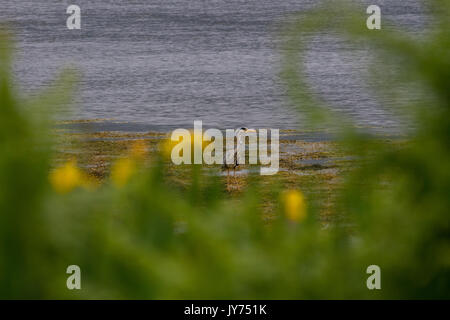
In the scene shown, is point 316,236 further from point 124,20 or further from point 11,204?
point 124,20

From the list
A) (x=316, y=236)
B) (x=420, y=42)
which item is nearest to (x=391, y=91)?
(x=420, y=42)

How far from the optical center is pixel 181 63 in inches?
1272

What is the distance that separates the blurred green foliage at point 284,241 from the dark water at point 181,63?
83 millimetres

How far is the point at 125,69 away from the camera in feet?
100

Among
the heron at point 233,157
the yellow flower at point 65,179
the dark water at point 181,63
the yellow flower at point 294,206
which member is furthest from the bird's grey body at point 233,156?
the yellow flower at point 65,179

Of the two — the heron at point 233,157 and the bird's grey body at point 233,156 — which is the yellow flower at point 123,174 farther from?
the bird's grey body at point 233,156

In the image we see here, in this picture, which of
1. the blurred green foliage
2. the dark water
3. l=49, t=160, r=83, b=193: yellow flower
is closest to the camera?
the blurred green foliage

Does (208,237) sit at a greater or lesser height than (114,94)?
lesser

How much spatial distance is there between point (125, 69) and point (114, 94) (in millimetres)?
6565

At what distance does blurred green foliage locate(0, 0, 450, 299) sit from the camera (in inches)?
51.9

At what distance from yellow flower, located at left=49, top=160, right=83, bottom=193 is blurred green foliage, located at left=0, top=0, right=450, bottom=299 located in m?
0.02

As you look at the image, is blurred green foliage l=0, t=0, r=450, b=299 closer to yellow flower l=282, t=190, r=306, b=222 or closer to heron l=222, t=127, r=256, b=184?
yellow flower l=282, t=190, r=306, b=222

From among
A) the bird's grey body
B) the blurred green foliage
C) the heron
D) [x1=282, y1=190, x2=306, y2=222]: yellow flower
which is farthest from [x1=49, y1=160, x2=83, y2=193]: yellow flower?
the bird's grey body

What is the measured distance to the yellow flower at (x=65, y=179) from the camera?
1450 mm
